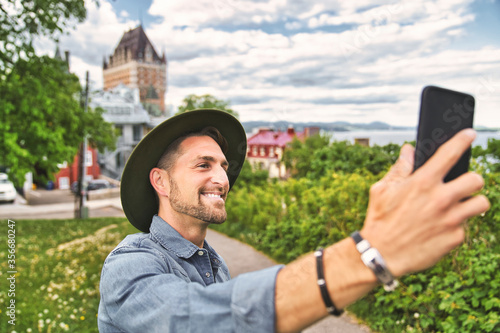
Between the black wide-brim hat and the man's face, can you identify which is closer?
the man's face

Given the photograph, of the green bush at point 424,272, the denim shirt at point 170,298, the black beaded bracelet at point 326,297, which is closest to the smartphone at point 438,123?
the black beaded bracelet at point 326,297

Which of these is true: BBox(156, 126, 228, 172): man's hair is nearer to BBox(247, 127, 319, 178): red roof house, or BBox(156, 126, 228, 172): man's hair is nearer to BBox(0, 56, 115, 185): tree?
BBox(0, 56, 115, 185): tree

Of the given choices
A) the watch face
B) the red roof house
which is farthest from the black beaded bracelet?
the red roof house

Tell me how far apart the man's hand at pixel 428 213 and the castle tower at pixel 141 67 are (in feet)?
414

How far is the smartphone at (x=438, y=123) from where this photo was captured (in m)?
0.85

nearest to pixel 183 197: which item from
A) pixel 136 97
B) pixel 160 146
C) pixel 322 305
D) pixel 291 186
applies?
pixel 160 146

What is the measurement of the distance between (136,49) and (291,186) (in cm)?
12907

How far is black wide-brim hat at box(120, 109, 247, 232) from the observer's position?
1687 mm

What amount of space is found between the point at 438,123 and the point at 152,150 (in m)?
1.26

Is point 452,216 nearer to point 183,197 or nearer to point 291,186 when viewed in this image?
point 183,197

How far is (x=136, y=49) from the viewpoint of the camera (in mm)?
126812

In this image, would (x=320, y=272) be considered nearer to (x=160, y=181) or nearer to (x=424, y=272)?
(x=160, y=181)

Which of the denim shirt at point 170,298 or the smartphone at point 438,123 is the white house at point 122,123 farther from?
the smartphone at point 438,123

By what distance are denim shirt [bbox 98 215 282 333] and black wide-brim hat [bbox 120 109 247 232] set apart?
41 centimetres
